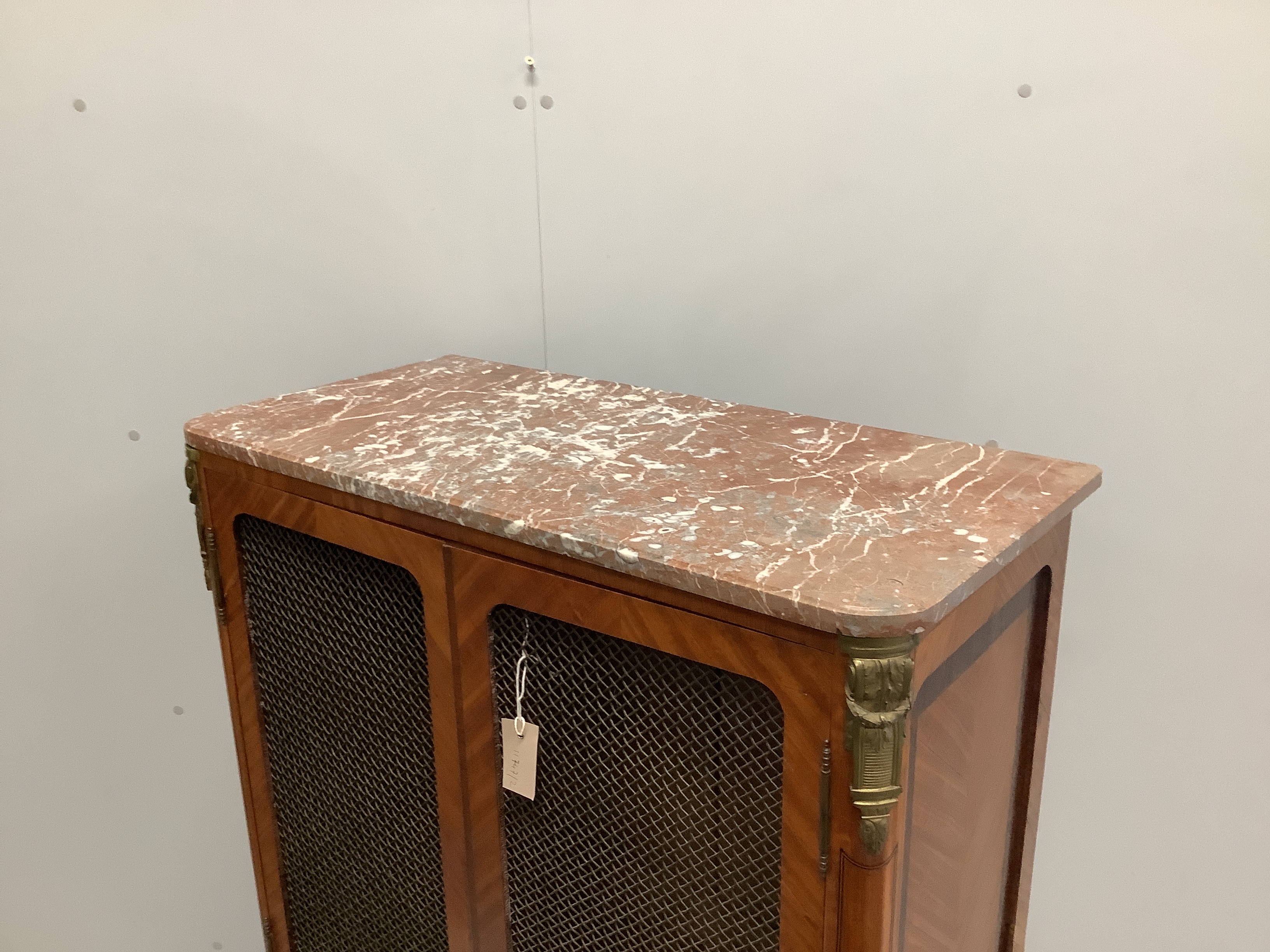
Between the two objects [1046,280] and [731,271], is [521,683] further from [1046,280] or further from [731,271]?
[1046,280]

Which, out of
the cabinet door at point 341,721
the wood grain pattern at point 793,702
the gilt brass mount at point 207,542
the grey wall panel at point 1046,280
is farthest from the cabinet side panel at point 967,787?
the gilt brass mount at point 207,542

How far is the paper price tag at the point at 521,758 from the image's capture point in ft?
3.93

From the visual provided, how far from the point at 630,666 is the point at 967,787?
39cm

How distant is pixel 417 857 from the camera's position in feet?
4.55

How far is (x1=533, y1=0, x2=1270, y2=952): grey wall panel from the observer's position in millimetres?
1364

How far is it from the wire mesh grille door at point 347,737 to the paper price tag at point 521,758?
0.13 metres

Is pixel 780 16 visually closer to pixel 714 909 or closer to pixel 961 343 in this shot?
pixel 961 343

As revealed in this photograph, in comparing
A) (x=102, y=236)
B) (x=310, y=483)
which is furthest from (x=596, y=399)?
(x=102, y=236)

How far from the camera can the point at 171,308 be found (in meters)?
2.08

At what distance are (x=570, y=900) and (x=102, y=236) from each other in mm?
1575

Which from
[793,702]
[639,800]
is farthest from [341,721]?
[793,702]

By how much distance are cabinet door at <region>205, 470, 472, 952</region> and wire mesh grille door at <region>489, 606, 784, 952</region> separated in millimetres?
109

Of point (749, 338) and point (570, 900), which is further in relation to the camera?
point (749, 338)

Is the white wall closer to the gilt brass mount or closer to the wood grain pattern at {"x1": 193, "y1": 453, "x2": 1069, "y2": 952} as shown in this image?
the wood grain pattern at {"x1": 193, "y1": 453, "x2": 1069, "y2": 952}
